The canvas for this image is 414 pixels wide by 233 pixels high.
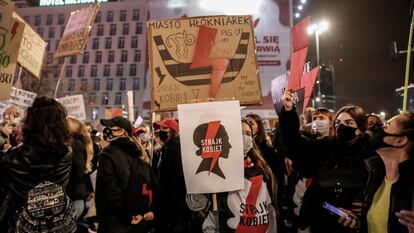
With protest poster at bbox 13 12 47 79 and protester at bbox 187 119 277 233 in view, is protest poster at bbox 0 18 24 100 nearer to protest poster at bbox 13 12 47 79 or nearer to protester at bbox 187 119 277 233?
protest poster at bbox 13 12 47 79

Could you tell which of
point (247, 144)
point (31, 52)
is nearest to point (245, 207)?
point (247, 144)

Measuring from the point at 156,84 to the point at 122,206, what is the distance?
1.30m

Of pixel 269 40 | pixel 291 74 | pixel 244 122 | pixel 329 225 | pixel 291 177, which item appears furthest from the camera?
pixel 269 40

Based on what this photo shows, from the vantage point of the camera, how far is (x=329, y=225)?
130 inches

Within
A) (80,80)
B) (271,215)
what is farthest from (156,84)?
(80,80)

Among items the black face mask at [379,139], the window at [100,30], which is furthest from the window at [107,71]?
the black face mask at [379,139]

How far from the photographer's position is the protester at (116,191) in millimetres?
3965

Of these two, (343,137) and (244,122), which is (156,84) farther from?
(343,137)

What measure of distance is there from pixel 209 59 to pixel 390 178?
2.05 m

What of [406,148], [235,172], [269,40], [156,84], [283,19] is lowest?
[235,172]

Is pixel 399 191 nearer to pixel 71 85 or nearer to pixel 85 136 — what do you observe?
pixel 85 136

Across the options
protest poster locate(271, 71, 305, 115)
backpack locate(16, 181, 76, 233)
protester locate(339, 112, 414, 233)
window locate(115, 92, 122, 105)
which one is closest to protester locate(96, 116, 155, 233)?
backpack locate(16, 181, 76, 233)

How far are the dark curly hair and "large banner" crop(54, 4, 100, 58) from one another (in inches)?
120

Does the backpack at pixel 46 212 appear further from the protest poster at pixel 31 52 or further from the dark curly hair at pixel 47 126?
the protest poster at pixel 31 52
